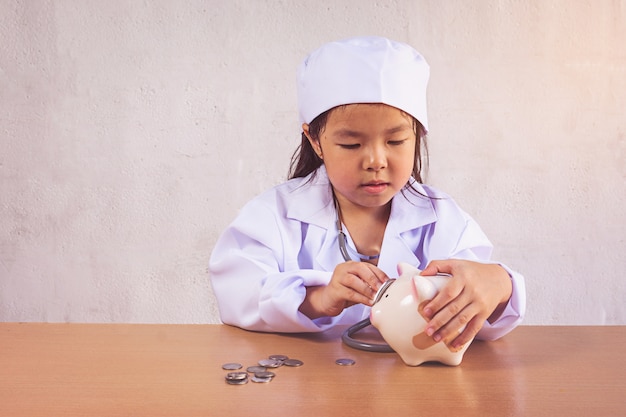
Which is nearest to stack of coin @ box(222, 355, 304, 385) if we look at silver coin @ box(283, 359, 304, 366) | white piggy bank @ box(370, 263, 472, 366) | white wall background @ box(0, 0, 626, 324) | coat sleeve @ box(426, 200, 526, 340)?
silver coin @ box(283, 359, 304, 366)

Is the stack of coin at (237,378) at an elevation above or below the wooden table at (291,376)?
above

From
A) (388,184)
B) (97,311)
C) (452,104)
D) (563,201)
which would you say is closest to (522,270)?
(563,201)

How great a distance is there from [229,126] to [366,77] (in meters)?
1.64

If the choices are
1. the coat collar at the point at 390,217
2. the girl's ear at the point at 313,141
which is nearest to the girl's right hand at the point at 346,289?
the coat collar at the point at 390,217

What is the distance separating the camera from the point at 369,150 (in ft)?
4.24

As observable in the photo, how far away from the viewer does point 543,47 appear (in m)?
2.94

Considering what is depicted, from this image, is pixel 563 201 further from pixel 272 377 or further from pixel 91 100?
pixel 272 377

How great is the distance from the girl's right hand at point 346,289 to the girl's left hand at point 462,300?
0.28 ft

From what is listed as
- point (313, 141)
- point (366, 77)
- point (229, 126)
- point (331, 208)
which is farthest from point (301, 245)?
point (229, 126)

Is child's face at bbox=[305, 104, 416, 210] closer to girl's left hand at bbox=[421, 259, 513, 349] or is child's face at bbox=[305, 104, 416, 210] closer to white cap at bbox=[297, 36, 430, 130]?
white cap at bbox=[297, 36, 430, 130]

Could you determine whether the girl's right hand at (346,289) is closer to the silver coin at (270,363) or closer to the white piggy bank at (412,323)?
the white piggy bank at (412,323)

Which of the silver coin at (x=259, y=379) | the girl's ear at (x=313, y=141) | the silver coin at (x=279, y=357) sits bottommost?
the silver coin at (x=279, y=357)

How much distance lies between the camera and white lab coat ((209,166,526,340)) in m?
1.28

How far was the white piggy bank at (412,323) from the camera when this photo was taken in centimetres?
99
